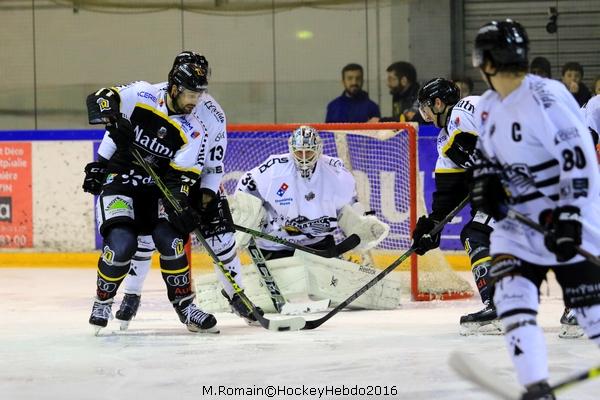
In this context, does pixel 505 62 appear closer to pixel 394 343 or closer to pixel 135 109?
pixel 394 343

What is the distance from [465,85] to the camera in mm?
7566

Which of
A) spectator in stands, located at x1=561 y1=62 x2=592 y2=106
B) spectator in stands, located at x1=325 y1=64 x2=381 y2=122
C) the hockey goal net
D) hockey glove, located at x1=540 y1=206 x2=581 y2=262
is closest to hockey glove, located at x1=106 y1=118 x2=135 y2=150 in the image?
the hockey goal net

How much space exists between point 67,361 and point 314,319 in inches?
54.2

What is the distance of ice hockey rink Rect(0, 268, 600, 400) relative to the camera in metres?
3.70

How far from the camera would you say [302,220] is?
575 cm

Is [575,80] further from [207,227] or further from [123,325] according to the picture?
[123,325]

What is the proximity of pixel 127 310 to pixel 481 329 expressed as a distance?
4.56 ft

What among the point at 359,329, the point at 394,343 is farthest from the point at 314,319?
the point at 394,343

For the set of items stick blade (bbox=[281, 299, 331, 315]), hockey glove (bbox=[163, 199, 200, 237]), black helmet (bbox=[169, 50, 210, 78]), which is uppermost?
black helmet (bbox=[169, 50, 210, 78])

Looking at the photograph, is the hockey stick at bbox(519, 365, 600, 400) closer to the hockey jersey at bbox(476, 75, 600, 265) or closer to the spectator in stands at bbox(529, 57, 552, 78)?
the hockey jersey at bbox(476, 75, 600, 265)

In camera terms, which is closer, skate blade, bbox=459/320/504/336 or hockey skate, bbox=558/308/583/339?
hockey skate, bbox=558/308/583/339

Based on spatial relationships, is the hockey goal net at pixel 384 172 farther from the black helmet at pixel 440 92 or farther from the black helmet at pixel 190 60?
the black helmet at pixel 190 60

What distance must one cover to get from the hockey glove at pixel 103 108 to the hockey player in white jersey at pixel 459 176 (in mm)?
1182

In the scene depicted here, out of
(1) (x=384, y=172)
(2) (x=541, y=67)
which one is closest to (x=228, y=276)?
(1) (x=384, y=172)
